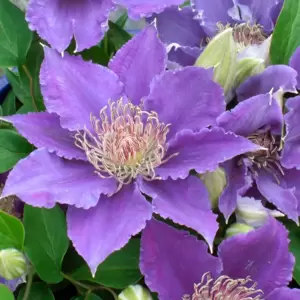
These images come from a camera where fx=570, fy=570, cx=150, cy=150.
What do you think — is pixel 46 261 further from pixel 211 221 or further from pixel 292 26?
pixel 292 26

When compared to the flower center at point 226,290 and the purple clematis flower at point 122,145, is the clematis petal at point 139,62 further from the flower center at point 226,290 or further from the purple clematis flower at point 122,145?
the flower center at point 226,290

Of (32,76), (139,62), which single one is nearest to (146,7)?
(139,62)

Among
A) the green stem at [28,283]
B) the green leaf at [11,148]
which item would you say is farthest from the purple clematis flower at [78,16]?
the green stem at [28,283]

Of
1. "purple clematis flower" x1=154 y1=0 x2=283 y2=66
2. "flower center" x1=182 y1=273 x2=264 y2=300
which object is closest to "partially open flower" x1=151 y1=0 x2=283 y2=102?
"purple clematis flower" x1=154 y1=0 x2=283 y2=66

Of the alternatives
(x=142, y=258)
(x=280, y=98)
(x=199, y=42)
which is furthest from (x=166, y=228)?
(x=199, y=42)

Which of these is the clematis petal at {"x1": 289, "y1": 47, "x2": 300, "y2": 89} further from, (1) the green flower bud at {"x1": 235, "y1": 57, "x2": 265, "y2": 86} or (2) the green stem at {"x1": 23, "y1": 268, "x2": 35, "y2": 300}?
(2) the green stem at {"x1": 23, "y1": 268, "x2": 35, "y2": 300}

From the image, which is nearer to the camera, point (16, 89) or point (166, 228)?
point (166, 228)

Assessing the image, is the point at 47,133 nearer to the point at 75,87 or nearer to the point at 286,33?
the point at 75,87
